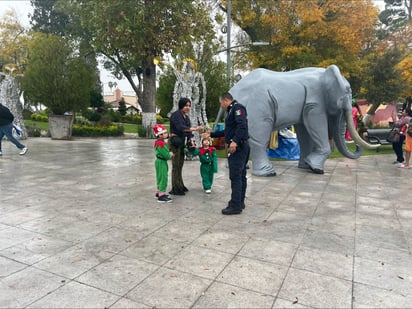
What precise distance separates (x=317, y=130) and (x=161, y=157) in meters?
4.03

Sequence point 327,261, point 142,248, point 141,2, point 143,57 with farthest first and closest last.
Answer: point 143,57, point 141,2, point 142,248, point 327,261

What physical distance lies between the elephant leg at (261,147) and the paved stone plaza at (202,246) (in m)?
0.55

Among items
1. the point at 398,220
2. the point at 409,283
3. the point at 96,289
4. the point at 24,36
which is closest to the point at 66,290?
the point at 96,289

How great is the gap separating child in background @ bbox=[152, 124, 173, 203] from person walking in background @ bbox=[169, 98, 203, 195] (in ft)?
1.00

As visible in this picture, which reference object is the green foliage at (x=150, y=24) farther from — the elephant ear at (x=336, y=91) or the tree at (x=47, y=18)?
the tree at (x=47, y=18)

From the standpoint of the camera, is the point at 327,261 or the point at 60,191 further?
the point at 60,191

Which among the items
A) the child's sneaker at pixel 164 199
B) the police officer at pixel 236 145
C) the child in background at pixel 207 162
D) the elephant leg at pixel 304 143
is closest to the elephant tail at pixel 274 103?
the elephant leg at pixel 304 143

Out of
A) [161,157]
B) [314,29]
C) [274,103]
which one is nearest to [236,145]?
[161,157]

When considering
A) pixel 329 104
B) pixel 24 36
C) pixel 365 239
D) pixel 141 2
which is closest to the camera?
pixel 365 239

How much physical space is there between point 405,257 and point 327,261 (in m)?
0.85

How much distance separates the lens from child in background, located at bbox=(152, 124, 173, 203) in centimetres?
527

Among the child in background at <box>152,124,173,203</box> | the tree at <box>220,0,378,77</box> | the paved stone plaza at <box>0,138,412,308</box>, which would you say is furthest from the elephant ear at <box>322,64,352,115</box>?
the tree at <box>220,0,378,77</box>

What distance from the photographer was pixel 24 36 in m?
31.1

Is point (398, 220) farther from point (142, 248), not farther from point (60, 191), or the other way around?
point (60, 191)
